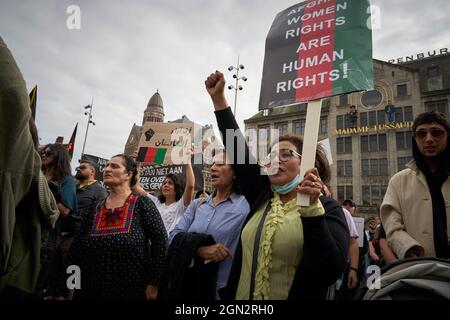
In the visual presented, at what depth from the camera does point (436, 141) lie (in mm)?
2193

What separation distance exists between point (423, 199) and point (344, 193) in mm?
29633

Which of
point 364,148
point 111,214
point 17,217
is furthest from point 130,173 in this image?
point 364,148

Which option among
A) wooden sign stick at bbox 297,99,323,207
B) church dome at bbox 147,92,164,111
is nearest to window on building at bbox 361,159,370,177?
wooden sign stick at bbox 297,99,323,207

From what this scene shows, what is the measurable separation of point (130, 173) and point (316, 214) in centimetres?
230

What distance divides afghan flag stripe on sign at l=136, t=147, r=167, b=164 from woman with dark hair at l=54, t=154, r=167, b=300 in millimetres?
3127

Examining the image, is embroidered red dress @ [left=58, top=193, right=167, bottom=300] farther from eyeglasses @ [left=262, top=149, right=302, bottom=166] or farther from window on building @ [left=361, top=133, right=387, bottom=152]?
window on building @ [left=361, top=133, right=387, bottom=152]

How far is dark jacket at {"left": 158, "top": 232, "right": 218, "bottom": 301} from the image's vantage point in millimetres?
2180

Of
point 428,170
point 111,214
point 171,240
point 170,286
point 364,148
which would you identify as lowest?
Result: point 170,286

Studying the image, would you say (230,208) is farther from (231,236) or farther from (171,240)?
(171,240)

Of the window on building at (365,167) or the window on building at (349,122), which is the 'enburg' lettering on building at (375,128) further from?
the window on building at (365,167)

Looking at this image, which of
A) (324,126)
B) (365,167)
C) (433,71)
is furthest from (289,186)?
(433,71)

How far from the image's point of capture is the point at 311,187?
1.55m

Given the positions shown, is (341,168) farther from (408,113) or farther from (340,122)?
(408,113)
